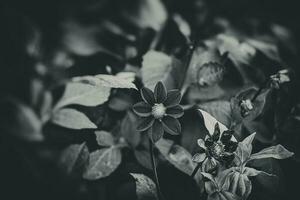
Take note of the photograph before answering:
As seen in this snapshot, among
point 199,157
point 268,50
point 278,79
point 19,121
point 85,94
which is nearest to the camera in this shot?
point 199,157

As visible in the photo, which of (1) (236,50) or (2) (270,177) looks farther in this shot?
(1) (236,50)

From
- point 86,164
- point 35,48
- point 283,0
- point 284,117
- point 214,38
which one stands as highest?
point 283,0

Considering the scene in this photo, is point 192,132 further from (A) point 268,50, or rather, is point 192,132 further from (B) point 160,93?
(A) point 268,50

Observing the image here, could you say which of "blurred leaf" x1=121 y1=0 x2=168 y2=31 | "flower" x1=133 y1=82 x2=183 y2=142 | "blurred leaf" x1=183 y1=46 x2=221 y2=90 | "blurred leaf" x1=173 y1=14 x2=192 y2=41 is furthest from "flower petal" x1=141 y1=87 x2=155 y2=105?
"blurred leaf" x1=121 y1=0 x2=168 y2=31

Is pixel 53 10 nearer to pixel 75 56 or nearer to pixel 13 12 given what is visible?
pixel 13 12

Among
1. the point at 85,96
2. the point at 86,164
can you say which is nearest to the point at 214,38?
the point at 85,96

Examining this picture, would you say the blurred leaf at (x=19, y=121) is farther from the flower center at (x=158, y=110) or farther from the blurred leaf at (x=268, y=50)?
the blurred leaf at (x=268, y=50)

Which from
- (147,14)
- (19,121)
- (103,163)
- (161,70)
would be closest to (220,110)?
(161,70)
